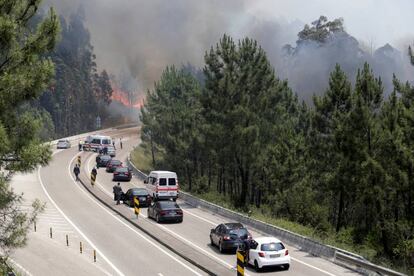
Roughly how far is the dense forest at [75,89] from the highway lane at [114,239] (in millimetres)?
116646

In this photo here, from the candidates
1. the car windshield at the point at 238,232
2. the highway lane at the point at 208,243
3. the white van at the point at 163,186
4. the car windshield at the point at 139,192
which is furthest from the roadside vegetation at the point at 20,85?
the white van at the point at 163,186

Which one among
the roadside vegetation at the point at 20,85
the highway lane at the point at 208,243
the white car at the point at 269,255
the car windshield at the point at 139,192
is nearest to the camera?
the roadside vegetation at the point at 20,85

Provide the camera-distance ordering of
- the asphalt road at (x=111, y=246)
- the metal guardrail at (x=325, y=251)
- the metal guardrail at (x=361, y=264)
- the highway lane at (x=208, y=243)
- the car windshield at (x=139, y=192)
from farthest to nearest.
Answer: the car windshield at (x=139, y=192) < the asphalt road at (x=111, y=246) < the highway lane at (x=208, y=243) < the metal guardrail at (x=325, y=251) < the metal guardrail at (x=361, y=264)

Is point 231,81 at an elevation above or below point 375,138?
above

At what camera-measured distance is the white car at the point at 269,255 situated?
70.2ft

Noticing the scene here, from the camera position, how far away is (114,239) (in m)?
29.8

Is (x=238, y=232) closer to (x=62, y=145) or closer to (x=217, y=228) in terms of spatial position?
(x=217, y=228)

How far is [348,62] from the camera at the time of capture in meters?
165

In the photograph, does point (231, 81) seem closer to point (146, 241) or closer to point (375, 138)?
point (375, 138)

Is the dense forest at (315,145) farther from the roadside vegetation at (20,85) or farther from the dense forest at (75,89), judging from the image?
the dense forest at (75,89)

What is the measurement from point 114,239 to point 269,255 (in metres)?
11.6

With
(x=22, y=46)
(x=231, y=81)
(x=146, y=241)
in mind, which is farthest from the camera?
(x=231, y=81)

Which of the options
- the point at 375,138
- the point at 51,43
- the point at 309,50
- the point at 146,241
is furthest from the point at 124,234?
the point at 309,50

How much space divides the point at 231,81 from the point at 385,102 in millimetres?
17419
